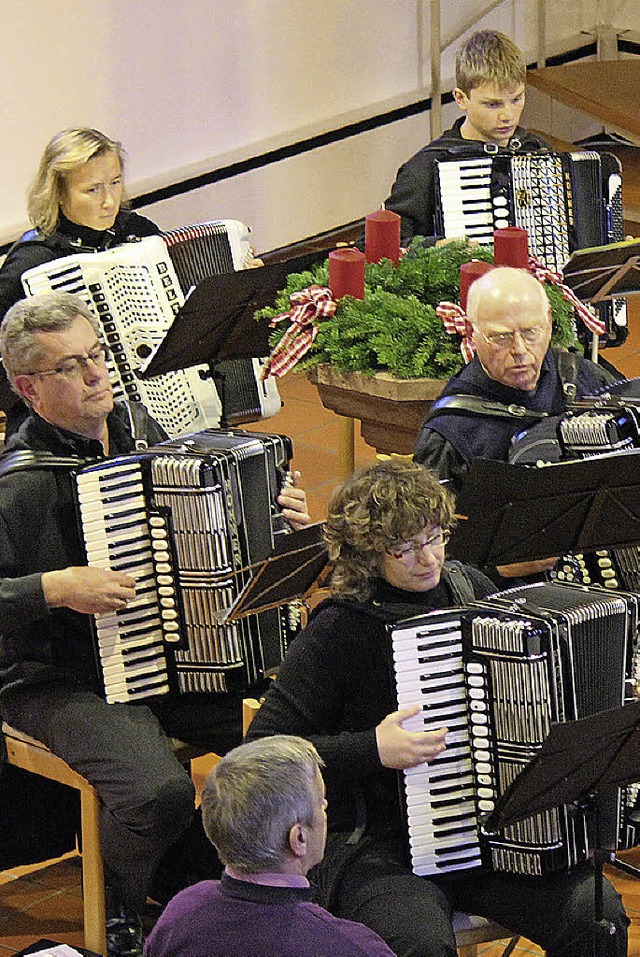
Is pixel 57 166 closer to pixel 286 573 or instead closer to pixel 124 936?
pixel 286 573

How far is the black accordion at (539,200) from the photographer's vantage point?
5.38 meters

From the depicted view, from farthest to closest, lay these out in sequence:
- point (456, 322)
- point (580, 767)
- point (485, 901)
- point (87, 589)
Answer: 1. point (456, 322)
2. point (87, 589)
3. point (485, 901)
4. point (580, 767)

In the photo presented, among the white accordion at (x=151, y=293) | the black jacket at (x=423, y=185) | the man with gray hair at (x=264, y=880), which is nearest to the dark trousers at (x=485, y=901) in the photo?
the man with gray hair at (x=264, y=880)

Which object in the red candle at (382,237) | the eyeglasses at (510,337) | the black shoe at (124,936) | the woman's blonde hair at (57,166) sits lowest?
the black shoe at (124,936)

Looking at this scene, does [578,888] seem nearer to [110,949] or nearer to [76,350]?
[110,949]

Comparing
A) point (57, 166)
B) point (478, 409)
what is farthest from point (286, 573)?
point (57, 166)

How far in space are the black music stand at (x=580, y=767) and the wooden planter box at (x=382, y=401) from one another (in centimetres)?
168

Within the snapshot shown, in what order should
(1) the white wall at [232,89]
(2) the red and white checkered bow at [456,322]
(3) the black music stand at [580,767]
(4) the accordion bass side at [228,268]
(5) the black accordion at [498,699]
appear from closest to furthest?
1. (3) the black music stand at [580,767]
2. (5) the black accordion at [498,699]
3. (2) the red and white checkered bow at [456,322]
4. (4) the accordion bass side at [228,268]
5. (1) the white wall at [232,89]

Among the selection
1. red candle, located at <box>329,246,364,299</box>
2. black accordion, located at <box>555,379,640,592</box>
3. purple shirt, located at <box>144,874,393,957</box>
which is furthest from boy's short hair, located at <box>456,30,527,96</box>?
purple shirt, located at <box>144,874,393,957</box>

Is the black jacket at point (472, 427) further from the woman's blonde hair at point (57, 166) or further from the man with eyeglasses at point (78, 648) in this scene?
the woman's blonde hair at point (57, 166)

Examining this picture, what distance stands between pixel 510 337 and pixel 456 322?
44cm

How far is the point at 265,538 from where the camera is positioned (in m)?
3.62

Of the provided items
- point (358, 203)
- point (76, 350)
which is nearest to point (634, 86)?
point (358, 203)

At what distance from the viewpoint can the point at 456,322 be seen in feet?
14.7
